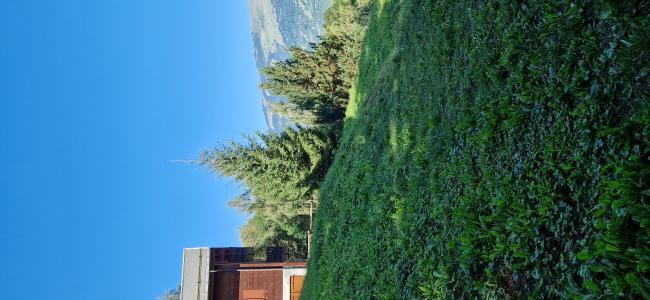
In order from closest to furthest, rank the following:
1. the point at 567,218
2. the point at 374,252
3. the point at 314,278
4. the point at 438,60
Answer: the point at 567,218, the point at 438,60, the point at 374,252, the point at 314,278

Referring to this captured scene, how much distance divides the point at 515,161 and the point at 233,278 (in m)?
22.8

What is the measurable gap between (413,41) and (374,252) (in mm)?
5457

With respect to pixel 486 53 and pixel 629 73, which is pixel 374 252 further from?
pixel 629 73

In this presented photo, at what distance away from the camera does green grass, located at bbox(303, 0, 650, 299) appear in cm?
396

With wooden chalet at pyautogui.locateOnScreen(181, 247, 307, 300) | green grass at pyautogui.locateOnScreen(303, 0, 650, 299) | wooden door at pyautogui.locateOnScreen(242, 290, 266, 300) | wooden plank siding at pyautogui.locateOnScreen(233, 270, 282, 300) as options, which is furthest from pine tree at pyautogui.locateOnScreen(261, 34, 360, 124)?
green grass at pyautogui.locateOnScreen(303, 0, 650, 299)

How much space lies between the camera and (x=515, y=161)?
5.70 metres

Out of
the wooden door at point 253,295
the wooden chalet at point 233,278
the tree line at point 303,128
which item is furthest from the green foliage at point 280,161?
the wooden door at point 253,295

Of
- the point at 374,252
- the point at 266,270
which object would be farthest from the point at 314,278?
the point at 266,270

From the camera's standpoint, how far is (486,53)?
709 centimetres

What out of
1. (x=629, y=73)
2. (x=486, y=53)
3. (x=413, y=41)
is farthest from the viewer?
(x=413, y=41)

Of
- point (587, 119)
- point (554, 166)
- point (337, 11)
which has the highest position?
point (337, 11)

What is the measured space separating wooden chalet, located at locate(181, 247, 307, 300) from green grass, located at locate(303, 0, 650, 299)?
15.0 meters

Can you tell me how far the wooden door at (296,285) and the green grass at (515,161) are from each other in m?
14.6

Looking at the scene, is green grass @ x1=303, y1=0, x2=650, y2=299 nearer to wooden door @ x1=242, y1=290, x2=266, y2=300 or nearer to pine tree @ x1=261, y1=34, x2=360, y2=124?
wooden door @ x1=242, y1=290, x2=266, y2=300
